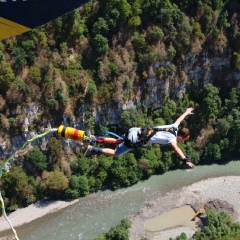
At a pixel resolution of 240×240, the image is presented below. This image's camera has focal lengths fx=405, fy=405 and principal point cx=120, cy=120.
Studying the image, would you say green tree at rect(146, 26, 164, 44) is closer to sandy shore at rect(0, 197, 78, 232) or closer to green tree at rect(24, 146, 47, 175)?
green tree at rect(24, 146, 47, 175)

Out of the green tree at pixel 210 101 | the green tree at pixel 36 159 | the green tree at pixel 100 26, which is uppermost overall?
the green tree at pixel 100 26

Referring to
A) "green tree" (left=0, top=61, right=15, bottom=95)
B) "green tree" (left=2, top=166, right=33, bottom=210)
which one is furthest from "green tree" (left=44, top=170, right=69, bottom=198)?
"green tree" (left=0, top=61, right=15, bottom=95)

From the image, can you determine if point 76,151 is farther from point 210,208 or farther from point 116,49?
point 210,208

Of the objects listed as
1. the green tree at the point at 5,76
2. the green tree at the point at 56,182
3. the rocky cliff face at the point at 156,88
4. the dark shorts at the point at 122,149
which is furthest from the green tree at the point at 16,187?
the dark shorts at the point at 122,149

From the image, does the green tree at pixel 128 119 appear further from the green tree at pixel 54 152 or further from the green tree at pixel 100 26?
the green tree at pixel 100 26

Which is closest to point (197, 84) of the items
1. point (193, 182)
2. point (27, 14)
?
point (193, 182)

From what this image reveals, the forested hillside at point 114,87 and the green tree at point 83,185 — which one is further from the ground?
the forested hillside at point 114,87
